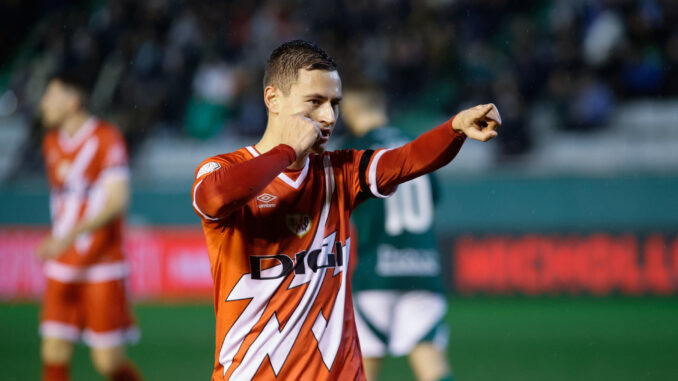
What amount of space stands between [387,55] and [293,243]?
1043cm

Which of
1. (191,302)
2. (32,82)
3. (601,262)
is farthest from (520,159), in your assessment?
(32,82)

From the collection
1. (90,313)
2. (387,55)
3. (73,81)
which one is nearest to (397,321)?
(90,313)

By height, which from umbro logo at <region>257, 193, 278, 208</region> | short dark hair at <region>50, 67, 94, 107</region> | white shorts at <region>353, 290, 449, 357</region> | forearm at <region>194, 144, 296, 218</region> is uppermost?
short dark hair at <region>50, 67, 94, 107</region>

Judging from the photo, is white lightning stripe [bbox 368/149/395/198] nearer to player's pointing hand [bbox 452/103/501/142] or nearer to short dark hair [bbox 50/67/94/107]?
player's pointing hand [bbox 452/103/501/142]

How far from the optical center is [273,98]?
9.20ft

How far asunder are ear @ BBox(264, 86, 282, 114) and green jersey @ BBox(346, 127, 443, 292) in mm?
1986

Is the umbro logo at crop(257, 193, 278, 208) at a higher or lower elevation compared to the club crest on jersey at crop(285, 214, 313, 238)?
higher

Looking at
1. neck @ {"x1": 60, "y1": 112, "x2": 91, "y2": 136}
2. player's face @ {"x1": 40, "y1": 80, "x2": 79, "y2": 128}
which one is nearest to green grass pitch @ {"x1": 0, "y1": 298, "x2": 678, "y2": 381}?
neck @ {"x1": 60, "y1": 112, "x2": 91, "y2": 136}

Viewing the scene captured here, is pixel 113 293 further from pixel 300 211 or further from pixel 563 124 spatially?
pixel 563 124

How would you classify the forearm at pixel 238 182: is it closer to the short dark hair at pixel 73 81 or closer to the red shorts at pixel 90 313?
the red shorts at pixel 90 313

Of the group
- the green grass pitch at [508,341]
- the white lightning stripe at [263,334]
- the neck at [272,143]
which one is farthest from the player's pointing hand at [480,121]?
the green grass pitch at [508,341]

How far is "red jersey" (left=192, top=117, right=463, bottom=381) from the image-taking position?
2.71m

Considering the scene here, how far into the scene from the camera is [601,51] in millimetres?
12328

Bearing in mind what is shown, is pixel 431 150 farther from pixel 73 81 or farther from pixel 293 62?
pixel 73 81
